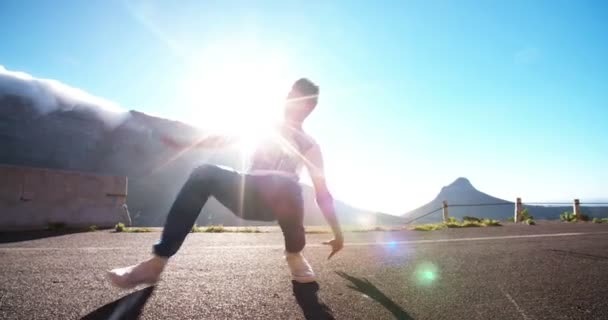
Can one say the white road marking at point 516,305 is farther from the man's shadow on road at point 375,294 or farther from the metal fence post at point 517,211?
the metal fence post at point 517,211

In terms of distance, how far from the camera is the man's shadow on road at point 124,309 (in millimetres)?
1615

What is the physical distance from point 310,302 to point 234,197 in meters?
0.86

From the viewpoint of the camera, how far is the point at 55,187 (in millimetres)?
7902

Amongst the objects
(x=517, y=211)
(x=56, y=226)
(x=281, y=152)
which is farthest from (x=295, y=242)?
(x=517, y=211)

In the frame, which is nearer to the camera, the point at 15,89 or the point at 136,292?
the point at 136,292

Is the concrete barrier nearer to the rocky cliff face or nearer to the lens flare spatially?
the lens flare

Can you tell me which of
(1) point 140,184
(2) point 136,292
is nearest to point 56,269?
(2) point 136,292

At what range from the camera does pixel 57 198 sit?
787 cm

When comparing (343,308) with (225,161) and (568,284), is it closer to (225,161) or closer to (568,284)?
(568,284)

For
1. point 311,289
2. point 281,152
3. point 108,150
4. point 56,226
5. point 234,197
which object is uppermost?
point 108,150

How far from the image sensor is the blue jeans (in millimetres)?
2232

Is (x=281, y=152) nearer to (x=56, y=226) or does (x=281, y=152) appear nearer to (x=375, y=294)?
(x=375, y=294)

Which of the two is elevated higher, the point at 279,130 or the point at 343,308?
the point at 279,130

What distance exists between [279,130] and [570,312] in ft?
6.77
